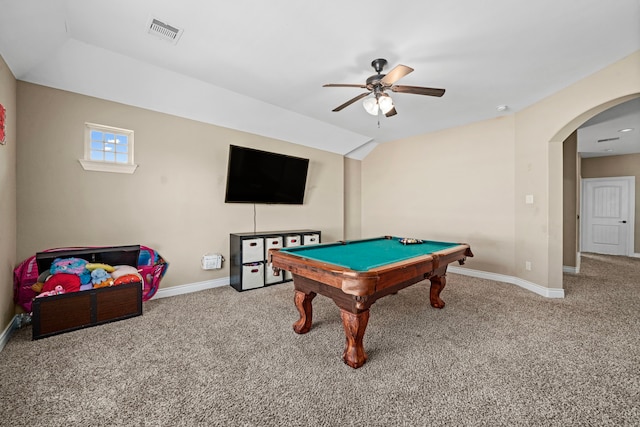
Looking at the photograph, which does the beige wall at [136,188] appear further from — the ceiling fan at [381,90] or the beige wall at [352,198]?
the ceiling fan at [381,90]

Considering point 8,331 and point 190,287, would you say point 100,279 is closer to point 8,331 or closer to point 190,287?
point 8,331

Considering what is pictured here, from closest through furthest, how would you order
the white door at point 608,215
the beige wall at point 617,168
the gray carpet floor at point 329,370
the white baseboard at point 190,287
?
the gray carpet floor at point 329,370, the white baseboard at point 190,287, the beige wall at point 617,168, the white door at point 608,215

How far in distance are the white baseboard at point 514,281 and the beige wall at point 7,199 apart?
5.62m

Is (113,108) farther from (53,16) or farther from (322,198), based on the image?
(322,198)

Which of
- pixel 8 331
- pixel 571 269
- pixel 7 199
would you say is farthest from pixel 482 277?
pixel 7 199

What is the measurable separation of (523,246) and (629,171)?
215 inches

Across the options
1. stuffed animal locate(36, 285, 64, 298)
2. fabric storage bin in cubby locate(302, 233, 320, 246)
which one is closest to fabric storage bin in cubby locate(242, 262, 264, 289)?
fabric storage bin in cubby locate(302, 233, 320, 246)

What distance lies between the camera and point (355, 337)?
71.1 inches

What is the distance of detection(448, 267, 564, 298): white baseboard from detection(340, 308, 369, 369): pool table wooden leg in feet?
9.92

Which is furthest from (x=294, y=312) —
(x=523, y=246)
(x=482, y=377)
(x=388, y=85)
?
(x=523, y=246)

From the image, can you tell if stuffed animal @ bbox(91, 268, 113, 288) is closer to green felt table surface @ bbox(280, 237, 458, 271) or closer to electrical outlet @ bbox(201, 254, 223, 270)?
electrical outlet @ bbox(201, 254, 223, 270)

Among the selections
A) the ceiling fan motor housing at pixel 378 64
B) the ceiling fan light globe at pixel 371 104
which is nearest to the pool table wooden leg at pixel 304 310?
the ceiling fan light globe at pixel 371 104

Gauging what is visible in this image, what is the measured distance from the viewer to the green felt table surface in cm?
194

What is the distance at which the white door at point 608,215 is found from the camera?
615 centimetres
